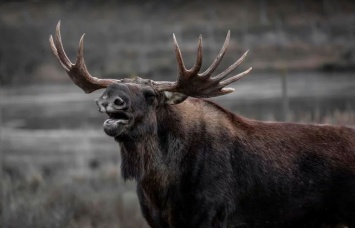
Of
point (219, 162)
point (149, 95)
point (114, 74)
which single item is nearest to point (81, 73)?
point (149, 95)

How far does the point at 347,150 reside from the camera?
7.07m

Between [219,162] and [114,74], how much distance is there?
18421 mm

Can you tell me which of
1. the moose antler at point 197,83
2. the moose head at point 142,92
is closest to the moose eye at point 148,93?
the moose head at point 142,92

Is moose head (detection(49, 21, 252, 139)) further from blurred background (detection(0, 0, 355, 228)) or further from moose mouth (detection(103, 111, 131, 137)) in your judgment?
blurred background (detection(0, 0, 355, 228))

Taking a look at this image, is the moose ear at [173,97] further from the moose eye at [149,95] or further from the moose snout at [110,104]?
the moose snout at [110,104]

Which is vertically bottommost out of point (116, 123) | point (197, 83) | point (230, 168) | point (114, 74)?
point (230, 168)

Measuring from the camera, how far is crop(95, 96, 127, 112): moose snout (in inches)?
244

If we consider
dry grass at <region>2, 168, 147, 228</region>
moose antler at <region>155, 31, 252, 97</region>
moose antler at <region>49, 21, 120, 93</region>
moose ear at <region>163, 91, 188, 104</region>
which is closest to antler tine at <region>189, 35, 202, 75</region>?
moose antler at <region>155, 31, 252, 97</region>

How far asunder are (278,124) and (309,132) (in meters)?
0.29

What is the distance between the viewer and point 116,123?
6242 mm

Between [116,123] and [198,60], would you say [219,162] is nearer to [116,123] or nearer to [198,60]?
[198,60]

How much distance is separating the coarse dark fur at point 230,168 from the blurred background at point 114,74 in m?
4.26

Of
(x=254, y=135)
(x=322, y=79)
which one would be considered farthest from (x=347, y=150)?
(x=322, y=79)

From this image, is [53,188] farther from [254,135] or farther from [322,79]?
[322,79]
